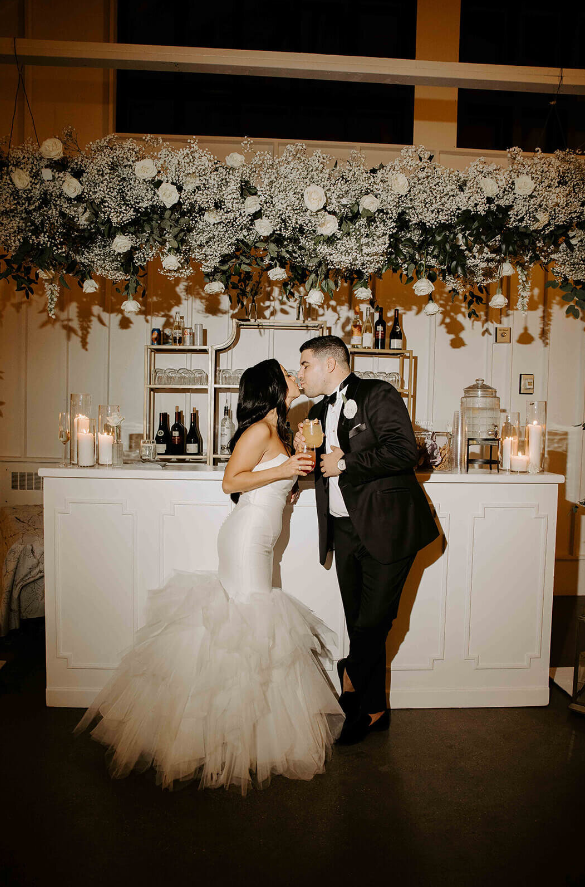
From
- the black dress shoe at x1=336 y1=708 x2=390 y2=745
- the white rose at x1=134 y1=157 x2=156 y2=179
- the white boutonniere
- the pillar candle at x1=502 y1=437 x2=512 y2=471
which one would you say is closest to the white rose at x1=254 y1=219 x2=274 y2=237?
the white rose at x1=134 y1=157 x2=156 y2=179

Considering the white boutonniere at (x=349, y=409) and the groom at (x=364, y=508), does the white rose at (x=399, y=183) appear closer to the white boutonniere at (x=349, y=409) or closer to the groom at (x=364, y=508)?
the groom at (x=364, y=508)

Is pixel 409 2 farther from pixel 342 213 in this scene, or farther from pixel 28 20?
pixel 342 213

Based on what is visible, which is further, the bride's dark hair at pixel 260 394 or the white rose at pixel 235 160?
the white rose at pixel 235 160

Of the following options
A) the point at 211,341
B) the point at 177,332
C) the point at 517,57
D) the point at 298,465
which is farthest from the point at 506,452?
the point at 517,57

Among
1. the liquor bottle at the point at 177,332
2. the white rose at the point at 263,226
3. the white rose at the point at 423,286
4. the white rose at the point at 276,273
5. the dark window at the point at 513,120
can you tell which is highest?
the dark window at the point at 513,120

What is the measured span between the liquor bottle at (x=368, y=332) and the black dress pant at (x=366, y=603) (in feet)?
6.04

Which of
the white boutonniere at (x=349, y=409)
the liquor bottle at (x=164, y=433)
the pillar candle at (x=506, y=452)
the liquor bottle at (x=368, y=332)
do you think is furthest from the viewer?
the liquor bottle at (x=164, y=433)

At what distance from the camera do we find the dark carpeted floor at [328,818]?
1.91 m

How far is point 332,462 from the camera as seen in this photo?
260 cm

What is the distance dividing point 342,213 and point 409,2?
4.31 m

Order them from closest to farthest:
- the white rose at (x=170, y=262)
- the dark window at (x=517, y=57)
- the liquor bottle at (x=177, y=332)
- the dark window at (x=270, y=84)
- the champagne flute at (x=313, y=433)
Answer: the champagne flute at (x=313, y=433) < the white rose at (x=170, y=262) < the liquor bottle at (x=177, y=332) < the dark window at (x=270, y=84) < the dark window at (x=517, y=57)

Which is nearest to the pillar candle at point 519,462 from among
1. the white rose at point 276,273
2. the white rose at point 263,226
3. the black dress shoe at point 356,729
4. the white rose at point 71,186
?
the black dress shoe at point 356,729

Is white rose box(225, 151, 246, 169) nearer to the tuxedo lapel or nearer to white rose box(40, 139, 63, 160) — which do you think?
white rose box(40, 139, 63, 160)

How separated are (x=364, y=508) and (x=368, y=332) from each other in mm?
2054
